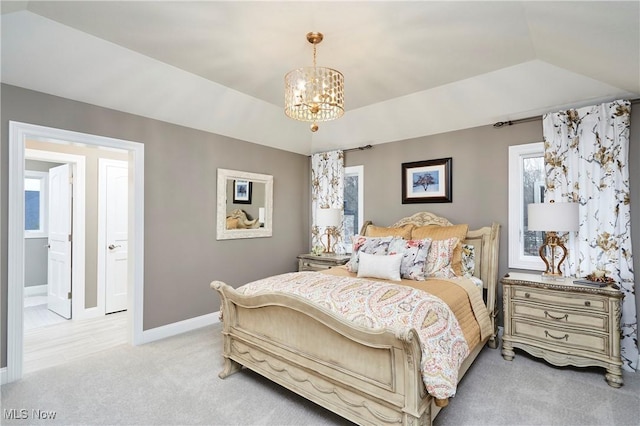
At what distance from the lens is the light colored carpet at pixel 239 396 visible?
211 cm

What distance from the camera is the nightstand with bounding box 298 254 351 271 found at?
425 centimetres

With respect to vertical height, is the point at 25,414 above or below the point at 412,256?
below

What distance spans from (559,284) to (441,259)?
0.97 metres

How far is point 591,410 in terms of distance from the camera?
2.18 metres

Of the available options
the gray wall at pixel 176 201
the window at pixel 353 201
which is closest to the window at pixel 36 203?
the gray wall at pixel 176 201

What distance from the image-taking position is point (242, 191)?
4371 millimetres

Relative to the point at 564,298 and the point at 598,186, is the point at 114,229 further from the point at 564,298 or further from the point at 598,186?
the point at 598,186

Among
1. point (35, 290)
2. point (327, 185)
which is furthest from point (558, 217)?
point (35, 290)

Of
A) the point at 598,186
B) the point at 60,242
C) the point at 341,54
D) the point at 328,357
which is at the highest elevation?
the point at 341,54

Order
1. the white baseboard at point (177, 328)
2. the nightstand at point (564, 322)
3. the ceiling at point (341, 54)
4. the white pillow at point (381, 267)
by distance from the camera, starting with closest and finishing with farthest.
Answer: the ceiling at point (341, 54)
the nightstand at point (564, 322)
the white pillow at point (381, 267)
the white baseboard at point (177, 328)

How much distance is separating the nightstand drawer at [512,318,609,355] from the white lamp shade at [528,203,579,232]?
2.87ft

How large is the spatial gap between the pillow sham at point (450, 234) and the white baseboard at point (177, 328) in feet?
8.17

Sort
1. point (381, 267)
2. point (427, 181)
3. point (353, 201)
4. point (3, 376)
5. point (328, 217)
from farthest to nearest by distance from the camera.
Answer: point (353, 201), point (328, 217), point (427, 181), point (381, 267), point (3, 376)

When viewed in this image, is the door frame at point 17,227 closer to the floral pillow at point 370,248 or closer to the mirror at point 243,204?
the mirror at point 243,204
